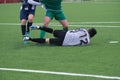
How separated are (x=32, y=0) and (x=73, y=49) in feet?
6.78

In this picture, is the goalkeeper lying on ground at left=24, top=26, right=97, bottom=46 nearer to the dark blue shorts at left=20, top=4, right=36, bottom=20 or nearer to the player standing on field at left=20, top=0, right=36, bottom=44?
the player standing on field at left=20, top=0, right=36, bottom=44

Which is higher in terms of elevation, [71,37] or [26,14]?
[26,14]

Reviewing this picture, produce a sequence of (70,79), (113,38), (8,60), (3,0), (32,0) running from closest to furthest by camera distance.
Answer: (70,79) < (8,60) < (32,0) < (113,38) < (3,0)

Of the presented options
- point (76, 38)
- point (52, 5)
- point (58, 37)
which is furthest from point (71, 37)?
point (52, 5)

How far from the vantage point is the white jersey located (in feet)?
36.1

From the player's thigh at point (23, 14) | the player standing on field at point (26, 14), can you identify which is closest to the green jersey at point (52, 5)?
the player standing on field at point (26, 14)

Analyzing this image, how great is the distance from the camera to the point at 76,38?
1108 centimetres

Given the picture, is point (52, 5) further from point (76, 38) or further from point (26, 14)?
point (76, 38)

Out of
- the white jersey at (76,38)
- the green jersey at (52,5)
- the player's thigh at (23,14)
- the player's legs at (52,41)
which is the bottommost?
the player's legs at (52,41)

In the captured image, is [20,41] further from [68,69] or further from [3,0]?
[3,0]

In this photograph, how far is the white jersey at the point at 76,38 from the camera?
11.0 meters

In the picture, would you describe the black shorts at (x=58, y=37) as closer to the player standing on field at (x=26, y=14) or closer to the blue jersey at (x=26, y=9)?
the player standing on field at (x=26, y=14)

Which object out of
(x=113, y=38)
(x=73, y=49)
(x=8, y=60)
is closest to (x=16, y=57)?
(x=8, y=60)

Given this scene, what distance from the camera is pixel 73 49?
Answer: 10.6m
